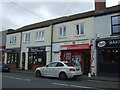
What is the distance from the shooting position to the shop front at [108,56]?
15.8 metres

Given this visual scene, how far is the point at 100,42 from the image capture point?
661 inches

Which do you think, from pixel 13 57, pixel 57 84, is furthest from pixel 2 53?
pixel 57 84

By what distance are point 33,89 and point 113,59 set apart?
31.7ft

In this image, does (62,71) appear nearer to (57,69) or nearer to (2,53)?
(57,69)

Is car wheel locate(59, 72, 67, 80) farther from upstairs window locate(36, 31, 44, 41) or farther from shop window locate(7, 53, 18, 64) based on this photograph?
shop window locate(7, 53, 18, 64)

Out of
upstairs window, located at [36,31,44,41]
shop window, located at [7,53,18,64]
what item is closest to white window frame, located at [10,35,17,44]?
shop window, located at [7,53,18,64]

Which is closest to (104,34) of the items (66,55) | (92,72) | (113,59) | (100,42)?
(100,42)

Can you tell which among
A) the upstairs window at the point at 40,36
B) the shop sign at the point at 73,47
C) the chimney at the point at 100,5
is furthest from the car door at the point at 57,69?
the upstairs window at the point at 40,36

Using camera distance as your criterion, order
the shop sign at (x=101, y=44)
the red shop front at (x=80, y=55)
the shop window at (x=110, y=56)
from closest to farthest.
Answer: the shop window at (x=110, y=56)
the shop sign at (x=101, y=44)
the red shop front at (x=80, y=55)

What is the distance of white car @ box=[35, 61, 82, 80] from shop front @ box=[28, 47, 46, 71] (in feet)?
22.9

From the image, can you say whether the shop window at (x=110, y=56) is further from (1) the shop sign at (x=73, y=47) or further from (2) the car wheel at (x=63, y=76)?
(2) the car wheel at (x=63, y=76)

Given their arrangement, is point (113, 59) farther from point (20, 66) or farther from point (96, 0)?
point (20, 66)

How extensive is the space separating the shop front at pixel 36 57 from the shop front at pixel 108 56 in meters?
8.31

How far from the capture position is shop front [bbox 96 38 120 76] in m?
15.8
